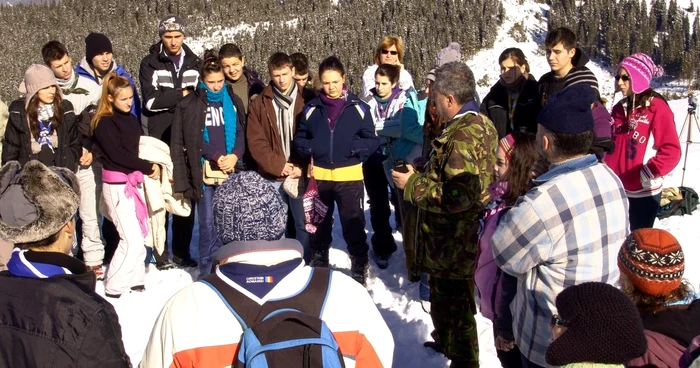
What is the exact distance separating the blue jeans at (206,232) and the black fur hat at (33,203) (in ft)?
11.1

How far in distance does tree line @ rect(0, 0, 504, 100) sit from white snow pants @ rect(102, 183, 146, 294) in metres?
40.7

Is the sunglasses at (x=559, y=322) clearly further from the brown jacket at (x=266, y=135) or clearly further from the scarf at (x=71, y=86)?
the scarf at (x=71, y=86)

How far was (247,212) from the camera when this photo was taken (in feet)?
6.18

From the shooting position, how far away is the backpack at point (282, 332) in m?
1.63

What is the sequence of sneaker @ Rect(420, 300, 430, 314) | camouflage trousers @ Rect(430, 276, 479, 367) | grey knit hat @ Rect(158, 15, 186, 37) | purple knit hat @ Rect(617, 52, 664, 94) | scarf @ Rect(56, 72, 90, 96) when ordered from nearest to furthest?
camouflage trousers @ Rect(430, 276, 479, 367)
purple knit hat @ Rect(617, 52, 664, 94)
sneaker @ Rect(420, 300, 430, 314)
scarf @ Rect(56, 72, 90, 96)
grey knit hat @ Rect(158, 15, 186, 37)

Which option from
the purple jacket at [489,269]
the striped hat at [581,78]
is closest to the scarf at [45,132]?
the purple jacket at [489,269]

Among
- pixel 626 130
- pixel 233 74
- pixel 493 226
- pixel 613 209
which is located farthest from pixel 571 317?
pixel 233 74

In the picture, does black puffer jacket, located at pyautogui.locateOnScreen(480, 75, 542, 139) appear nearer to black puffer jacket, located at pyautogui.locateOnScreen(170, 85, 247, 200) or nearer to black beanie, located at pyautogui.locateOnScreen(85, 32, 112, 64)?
black puffer jacket, located at pyautogui.locateOnScreen(170, 85, 247, 200)

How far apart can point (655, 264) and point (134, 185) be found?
4.29m

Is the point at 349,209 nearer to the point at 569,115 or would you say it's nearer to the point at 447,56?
the point at 447,56

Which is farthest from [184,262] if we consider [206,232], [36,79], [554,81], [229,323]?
[229,323]

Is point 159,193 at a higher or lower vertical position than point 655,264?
lower

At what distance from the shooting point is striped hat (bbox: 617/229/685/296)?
209 centimetres

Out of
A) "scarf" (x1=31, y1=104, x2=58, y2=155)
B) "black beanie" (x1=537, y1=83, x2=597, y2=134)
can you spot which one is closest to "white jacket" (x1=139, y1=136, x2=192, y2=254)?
"scarf" (x1=31, y1=104, x2=58, y2=155)
